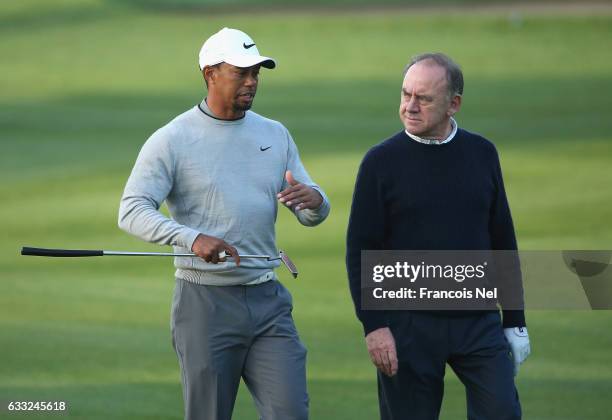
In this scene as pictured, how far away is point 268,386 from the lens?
6805 millimetres

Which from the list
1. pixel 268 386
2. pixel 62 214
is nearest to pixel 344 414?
pixel 268 386

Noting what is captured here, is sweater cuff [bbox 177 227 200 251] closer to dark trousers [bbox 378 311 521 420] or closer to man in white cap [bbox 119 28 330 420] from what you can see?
man in white cap [bbox 119 28 330 420]

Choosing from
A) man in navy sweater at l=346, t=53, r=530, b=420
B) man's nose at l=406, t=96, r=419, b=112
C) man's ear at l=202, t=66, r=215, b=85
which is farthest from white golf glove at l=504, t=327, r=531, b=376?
man's ear at l=202, t=66, r=215, b=85

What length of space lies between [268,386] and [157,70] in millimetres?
29414

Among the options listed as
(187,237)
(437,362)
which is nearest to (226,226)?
(187,237)

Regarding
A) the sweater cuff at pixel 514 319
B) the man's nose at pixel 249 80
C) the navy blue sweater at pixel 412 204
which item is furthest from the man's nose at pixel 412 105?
the sweater cuff at pixel 514 319

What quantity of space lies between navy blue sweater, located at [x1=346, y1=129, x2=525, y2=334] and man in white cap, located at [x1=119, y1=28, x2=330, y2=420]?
37cm

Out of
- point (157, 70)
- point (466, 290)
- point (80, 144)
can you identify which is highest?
point (157, 70)

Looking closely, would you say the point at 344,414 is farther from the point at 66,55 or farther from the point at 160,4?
the point at 160,4

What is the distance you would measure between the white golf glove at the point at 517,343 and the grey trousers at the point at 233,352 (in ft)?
3.19

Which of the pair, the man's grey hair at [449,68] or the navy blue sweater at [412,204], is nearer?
the navy blue sweater at [412,204]

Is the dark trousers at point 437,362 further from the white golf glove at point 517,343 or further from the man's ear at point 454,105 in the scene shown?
the man's ear at point 454,105

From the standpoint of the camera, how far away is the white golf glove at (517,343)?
6.80m

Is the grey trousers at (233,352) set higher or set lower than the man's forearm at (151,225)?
lower
